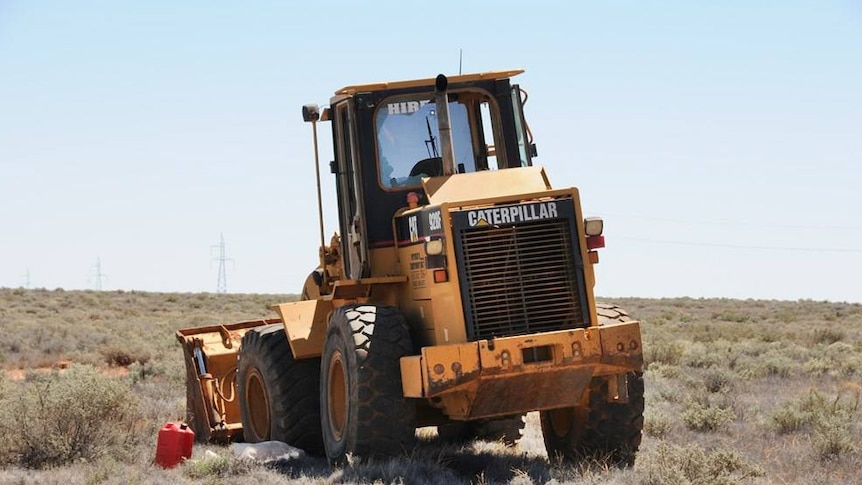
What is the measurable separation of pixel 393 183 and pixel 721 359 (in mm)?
12510

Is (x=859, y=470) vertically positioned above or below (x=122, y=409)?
below

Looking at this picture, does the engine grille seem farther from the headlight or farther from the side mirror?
the side mirror

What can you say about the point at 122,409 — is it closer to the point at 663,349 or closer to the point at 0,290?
the point at 663,349

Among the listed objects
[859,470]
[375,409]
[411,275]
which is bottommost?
[859,470]

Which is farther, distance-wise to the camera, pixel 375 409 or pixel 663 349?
pixel 663 349

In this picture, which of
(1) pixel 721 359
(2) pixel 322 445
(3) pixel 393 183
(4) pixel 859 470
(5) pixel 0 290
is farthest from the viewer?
(5) pixel 0 290

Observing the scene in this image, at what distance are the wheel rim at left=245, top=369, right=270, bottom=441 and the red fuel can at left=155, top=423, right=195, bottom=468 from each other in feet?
5.19

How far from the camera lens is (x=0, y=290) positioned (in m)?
55.0

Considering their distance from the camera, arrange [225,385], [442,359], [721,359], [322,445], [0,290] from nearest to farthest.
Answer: [442,359] < [322,445] < [225,385] < [721,359] < [0,290]

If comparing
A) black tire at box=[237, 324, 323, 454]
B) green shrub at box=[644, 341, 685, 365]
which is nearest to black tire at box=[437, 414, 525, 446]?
black tire at box=[237, 324, 323, 454]

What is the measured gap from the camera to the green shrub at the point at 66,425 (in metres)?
10.6

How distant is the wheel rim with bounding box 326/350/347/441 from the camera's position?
1012cm

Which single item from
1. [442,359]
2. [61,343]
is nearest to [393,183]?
[442,359]

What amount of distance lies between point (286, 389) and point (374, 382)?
225 cm
